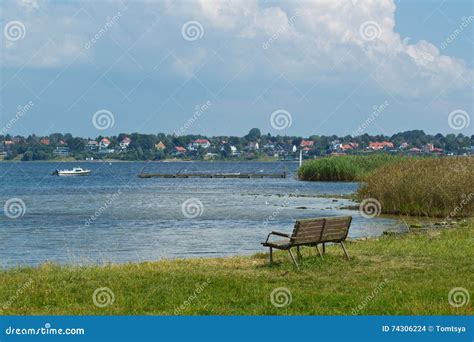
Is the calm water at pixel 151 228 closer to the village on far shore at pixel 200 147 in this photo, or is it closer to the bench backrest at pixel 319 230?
the bench backrest at pixel 319 230

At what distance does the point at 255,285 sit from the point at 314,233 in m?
3.22

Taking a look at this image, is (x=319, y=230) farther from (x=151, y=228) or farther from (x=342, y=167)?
(x=342, y=167)

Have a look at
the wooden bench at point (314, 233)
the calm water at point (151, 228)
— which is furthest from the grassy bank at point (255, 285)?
the calm water at point (151, 228)

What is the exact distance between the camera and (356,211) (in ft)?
147

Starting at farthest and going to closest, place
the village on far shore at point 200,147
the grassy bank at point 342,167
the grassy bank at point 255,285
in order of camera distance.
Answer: the village on far shore at point 200,147 < the grassy bank at point 342,167 < the grassy bank at point 255,285

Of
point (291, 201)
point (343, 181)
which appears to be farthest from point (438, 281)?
point (343, 181)

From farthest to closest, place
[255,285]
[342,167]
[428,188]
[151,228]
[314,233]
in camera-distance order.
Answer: [342,167], [151,228], [428,188], [314,233], [255,285]

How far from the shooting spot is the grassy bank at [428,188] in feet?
115

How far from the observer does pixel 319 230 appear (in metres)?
16.6

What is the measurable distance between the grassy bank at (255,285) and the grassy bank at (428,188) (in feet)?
58.0

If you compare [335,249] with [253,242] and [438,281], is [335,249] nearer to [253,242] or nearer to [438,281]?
[438,281]

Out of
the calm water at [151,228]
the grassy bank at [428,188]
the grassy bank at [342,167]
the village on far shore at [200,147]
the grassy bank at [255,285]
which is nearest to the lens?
the grassy bank at [255,285]

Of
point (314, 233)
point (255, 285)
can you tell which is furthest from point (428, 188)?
point (255, 285)

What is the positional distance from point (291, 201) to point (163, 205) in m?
9.97
